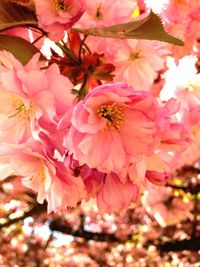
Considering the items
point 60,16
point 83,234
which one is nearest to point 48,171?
point 60,16

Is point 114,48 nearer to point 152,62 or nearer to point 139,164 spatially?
point 152,62

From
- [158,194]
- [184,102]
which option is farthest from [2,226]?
[184,102]

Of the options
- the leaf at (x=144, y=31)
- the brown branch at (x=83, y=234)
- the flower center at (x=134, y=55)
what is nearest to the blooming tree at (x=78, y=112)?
the leaf at (x=144, y=31)

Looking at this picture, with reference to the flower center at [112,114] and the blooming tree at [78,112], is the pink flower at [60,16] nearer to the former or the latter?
the blooming tree at [78,112]

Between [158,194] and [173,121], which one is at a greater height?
[173,121]

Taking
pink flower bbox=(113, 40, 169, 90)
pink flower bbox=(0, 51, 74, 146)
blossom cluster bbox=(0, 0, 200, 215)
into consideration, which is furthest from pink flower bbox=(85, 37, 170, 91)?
pink flower bbox=(0, 51, 74, 146)

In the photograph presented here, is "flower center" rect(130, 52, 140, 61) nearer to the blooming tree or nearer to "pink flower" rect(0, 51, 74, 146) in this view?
the blooming tree
